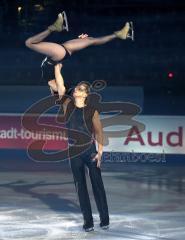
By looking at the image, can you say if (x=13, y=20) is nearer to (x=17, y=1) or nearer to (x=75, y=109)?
(x=17, y=1)

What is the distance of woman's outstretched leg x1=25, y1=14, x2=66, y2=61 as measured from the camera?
21.6ft

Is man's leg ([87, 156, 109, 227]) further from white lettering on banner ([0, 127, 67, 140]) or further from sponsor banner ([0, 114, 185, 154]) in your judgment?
white lettering on banner ([0, 127, 67, 140])

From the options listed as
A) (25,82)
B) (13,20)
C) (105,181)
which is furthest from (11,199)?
(13,20)

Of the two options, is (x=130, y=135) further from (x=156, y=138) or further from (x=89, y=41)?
(x=89, y=41)

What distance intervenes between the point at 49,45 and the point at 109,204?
3.67 m

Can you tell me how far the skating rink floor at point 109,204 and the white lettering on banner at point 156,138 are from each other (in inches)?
15.1

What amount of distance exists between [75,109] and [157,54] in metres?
29.3

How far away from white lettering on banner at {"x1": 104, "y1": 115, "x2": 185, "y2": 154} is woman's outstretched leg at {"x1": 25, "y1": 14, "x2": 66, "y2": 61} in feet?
22.6

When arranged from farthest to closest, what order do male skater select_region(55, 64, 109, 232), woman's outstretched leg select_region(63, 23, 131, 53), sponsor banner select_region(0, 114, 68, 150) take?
sponsor banner select_region(0, 114, 68, 150), male skater select_region(55, 64, 109, 232), woman's outstretched leg select_region(63, 23, 131, 53)

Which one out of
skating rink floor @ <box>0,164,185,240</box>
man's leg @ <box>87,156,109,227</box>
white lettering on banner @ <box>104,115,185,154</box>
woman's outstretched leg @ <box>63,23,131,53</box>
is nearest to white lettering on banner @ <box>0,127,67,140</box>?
white lettering on banner @ <box>104,115,185,154</box>

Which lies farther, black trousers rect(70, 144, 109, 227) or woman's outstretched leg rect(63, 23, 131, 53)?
black trousers rect(70, 144, 109, 227)

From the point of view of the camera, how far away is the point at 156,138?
1371 centimetres

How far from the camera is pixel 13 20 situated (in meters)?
35.3

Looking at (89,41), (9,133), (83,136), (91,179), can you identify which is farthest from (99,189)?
(9,133)
